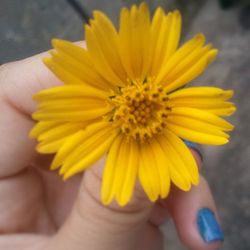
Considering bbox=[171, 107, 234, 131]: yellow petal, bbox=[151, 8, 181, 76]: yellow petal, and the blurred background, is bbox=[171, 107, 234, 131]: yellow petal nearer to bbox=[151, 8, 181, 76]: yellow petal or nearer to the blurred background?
bbox=[151, 8, 181, 76]: yellow petal

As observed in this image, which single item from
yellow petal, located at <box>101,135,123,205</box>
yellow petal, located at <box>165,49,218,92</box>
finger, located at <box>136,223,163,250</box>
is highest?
yellow petal, located at <box>165,49,218,92</box>

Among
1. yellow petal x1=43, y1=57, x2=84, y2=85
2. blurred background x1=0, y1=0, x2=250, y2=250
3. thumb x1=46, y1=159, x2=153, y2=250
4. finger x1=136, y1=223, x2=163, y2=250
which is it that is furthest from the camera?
blurred background x1=0, y1=0, x2=250, y2=250

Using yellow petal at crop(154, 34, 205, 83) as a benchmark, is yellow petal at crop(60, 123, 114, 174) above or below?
below

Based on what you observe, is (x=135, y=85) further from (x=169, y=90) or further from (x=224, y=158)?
(x=224, y=158)

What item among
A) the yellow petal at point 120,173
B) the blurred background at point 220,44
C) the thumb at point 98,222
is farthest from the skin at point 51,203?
the blurred background at point 220,44

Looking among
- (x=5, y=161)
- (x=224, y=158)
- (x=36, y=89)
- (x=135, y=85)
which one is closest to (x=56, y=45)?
(x=135, y=85)

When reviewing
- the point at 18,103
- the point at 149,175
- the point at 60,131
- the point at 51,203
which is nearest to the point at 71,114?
the point at 60,131

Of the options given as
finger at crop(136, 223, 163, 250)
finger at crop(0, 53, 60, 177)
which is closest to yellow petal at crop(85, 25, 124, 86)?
finger at crop(0, 53, 60, 177)

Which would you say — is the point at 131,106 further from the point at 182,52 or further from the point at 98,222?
the point at 98,222

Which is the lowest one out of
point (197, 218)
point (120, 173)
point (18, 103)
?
point (197, 218)
